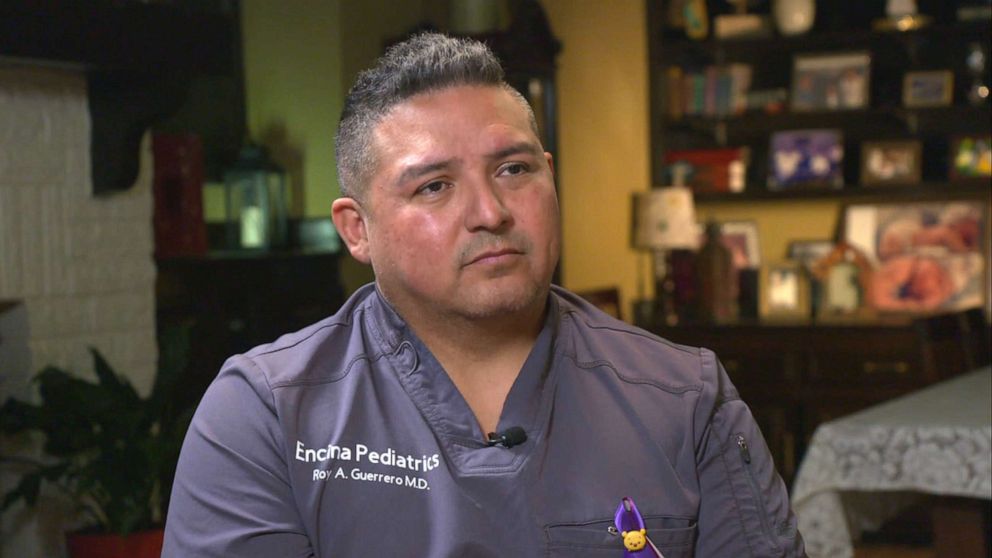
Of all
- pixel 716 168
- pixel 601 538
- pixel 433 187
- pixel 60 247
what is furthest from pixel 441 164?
pixel 716 168

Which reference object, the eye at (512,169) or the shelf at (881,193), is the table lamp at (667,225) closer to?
the shelf at (881,193)

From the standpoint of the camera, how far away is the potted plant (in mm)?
2539

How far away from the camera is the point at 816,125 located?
17.5ft

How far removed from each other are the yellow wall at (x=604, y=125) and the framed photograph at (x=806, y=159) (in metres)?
0.56

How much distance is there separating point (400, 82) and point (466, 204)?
0.53 ft

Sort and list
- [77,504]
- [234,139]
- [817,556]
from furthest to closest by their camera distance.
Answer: [234,139]
[77,504]
[817,556]

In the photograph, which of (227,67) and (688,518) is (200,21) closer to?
(227,67)

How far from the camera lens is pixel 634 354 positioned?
1.40m

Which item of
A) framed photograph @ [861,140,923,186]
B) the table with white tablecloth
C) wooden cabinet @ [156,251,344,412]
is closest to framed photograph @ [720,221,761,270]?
framed photograph @ [861,140,923,186]

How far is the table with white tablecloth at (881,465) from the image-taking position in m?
2.38

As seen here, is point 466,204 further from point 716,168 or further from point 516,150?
point 716,168

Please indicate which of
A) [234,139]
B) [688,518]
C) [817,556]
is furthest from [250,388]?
[234,139]

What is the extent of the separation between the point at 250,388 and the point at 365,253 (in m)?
0.24

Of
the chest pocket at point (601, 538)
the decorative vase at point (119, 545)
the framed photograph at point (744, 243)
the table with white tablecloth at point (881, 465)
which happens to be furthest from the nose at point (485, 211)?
the framed photograph at point (744, 243)
